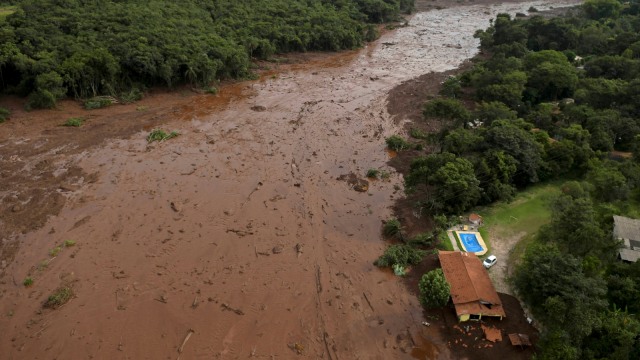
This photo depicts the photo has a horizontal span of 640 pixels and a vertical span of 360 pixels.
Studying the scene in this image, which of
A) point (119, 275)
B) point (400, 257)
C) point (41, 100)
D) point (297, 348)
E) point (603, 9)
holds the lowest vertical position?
point (297, 348)

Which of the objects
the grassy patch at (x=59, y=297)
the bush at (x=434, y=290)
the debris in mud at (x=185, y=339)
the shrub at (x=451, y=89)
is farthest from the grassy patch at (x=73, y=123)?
the shrub at (x=451, y=89)

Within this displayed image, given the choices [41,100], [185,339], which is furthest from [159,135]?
[185,339]

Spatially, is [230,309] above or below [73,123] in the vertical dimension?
below

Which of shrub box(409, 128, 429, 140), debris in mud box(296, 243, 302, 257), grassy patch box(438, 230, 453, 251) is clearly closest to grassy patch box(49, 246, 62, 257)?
debris in mud box(296, 243, 302, 257)

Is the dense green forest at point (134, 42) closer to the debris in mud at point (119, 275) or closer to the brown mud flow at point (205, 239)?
the brown mud flow at point (205, 239)

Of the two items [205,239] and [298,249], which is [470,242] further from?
[205,239]

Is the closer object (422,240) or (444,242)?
(422,240)

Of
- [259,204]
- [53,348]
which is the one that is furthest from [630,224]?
[53,348]
